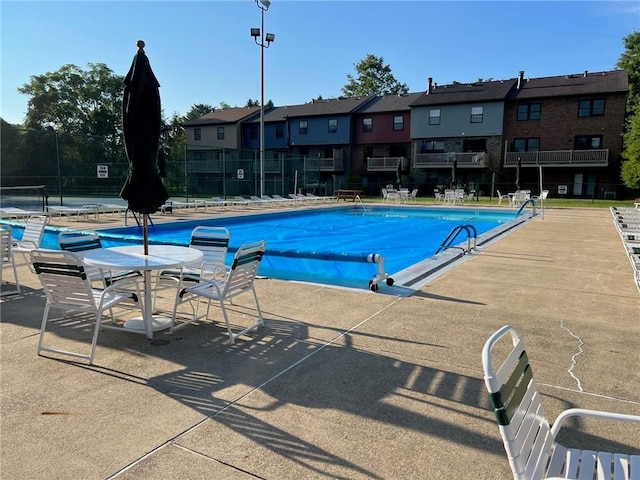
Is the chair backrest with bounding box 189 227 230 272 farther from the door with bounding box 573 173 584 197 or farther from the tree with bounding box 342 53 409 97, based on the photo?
the tree with bounding box 342 53 409 97

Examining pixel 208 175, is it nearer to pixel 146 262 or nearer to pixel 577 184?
pixel 577 184

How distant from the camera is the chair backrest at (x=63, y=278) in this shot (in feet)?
12.0

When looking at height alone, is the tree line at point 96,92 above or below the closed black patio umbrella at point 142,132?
above

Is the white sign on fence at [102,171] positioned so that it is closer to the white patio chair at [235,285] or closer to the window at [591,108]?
the white patio chair at [235,285]

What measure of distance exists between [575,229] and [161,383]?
13.4 metres

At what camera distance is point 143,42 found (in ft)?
14.3

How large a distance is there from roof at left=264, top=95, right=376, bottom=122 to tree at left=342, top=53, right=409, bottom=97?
1439cm

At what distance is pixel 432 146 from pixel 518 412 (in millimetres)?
34628

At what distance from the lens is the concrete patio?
8.04 ft

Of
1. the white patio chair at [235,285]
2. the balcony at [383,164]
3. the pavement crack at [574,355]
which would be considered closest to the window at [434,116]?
the balcony at [383,164]

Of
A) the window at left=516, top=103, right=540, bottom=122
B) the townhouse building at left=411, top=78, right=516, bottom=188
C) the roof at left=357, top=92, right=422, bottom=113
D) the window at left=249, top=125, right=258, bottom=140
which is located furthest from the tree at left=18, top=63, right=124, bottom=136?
the window at left=516, top=103, right=540, bottom=122

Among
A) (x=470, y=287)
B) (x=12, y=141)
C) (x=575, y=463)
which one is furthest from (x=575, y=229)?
(x=12, y=141)

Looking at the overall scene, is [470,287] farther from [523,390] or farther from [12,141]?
[12,141]

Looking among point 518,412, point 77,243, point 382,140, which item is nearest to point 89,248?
point 77,243
